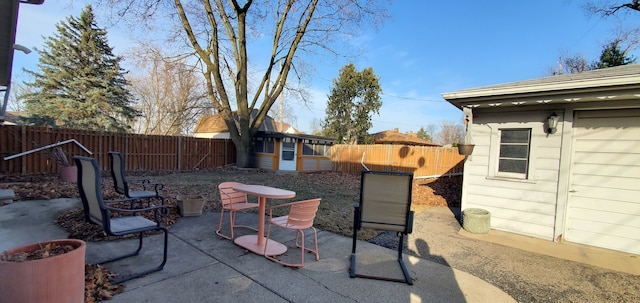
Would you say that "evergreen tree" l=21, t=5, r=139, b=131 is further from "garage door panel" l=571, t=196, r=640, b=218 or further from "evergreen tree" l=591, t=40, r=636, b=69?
"evergreen tree" l=591, t=40, r=636, b=69

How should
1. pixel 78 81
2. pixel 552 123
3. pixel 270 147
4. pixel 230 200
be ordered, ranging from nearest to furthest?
pixel 230 200, pixel 552 123, pixel 78 81, pixel 270 147

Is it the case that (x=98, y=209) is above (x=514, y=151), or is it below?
below

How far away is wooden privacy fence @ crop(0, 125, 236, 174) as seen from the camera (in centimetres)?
913

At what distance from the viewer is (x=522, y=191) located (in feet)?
16.2

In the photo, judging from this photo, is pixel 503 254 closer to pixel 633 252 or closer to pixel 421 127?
pixel 633 252

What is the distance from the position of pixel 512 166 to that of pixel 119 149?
47.0ft

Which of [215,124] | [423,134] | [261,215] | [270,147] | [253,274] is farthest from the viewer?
[423,134]

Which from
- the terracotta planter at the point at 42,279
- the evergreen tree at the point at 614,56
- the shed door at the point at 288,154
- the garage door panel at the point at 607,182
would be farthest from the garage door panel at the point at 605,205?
the evergreen tree at the point at 614,56

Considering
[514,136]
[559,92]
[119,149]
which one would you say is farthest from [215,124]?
[559,92]

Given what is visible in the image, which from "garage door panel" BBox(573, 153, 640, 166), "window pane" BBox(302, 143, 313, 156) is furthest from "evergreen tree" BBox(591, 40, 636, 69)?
"window pane" BBox(302, 143, 313, 156)

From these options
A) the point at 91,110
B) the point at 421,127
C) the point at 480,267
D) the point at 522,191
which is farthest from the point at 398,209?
the point at 421,127

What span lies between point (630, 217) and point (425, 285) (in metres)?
3.92

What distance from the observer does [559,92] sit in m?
4.29

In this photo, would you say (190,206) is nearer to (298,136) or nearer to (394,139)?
(298,136)
